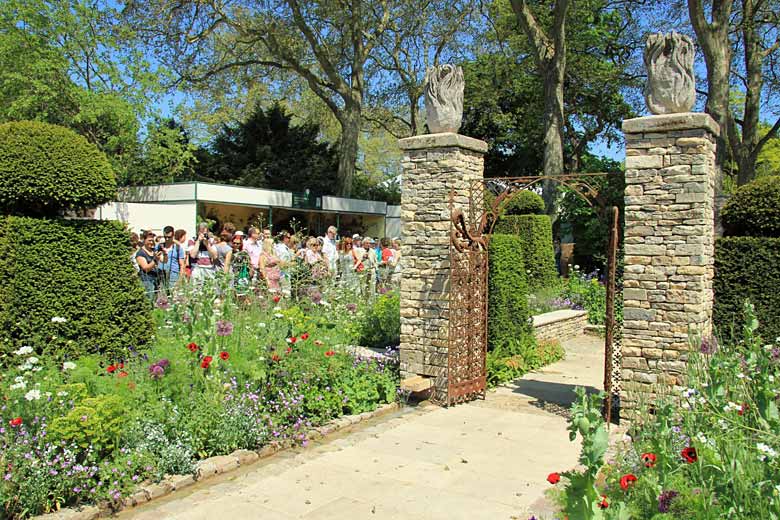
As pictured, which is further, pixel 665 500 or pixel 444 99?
pixel 444 99

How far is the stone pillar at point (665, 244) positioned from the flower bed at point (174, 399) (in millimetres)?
2786

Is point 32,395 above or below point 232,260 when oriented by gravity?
below

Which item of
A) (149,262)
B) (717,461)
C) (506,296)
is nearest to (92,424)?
(717,461)

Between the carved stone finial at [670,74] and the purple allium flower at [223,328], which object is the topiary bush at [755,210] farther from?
the purple allium flower at [223,328]

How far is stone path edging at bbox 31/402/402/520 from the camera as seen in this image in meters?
4.13

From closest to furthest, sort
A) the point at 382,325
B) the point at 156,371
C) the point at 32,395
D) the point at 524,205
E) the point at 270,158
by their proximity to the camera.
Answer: the point at 32,395, the point at 156,371, the point at 382,325, the point at 524,205, the point at 270,158

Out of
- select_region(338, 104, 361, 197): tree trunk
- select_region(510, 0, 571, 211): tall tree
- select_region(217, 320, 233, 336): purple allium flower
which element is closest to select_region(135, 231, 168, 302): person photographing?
select_region(217, 320, 233, 336): purple allium flower

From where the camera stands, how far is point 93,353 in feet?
19.5

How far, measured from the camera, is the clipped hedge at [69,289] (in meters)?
5.64

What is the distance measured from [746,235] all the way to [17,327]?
7666 mm

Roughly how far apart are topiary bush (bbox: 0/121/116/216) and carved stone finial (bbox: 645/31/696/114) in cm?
550

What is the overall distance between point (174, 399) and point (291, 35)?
1955 centimetres

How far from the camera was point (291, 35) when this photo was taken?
22578 millimetres

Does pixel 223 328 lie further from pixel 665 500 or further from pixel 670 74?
pixel 670 74
